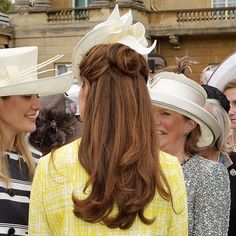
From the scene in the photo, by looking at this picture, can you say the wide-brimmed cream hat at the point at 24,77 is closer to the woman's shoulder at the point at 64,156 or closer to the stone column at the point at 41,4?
the woman's shoulder at the point at 64,156

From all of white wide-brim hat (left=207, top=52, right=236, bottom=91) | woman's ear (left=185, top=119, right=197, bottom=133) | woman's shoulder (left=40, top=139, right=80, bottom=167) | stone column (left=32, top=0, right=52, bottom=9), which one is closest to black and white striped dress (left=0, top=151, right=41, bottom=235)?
woman's shoulder (left=40, top=139, right=80, bottom=167)

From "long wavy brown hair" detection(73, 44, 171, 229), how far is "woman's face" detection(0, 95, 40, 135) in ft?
2.26

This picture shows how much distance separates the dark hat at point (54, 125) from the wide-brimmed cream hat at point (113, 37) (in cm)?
134

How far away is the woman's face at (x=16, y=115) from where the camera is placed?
3281 millimetres

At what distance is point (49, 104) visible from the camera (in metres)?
4.49

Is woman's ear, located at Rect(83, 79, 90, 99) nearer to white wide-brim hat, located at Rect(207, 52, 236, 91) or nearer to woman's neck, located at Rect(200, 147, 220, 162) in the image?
woman's neck, located at Rect(200, 147, 220, 162)

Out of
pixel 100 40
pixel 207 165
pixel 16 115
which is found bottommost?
pixel 207 165

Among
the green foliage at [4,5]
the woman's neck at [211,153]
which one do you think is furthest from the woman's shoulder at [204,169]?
the green foliage at [4,5]

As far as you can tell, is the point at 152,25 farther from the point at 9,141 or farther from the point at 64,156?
the point at 64,156

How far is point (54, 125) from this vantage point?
430cm

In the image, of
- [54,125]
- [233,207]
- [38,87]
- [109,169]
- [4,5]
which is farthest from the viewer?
[4,5]

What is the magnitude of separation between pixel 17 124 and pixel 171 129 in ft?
2.75

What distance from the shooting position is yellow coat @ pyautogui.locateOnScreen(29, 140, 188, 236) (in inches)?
105

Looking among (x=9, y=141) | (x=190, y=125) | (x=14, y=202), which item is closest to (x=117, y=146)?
(x=14, y=202)
